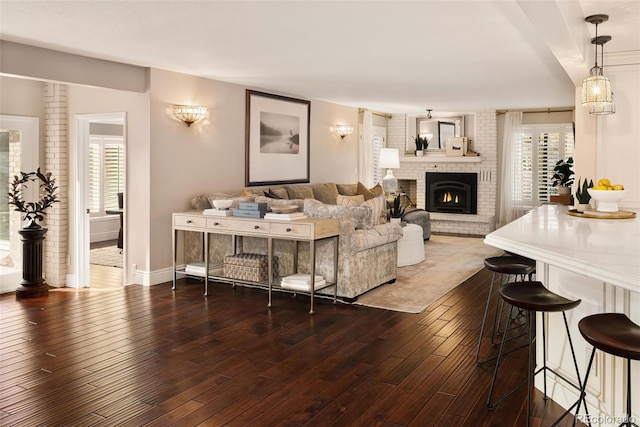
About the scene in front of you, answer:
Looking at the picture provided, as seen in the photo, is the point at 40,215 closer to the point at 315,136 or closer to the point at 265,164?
the point at 265,164

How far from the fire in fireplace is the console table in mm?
6624

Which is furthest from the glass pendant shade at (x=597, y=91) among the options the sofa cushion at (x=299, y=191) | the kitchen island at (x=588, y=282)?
the sofa cushion at (x=299, y=191)

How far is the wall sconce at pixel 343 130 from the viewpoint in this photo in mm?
10078

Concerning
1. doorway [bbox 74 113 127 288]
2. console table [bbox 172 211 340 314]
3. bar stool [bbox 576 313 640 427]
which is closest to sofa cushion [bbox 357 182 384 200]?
console table [bbox 172 211 340 314]

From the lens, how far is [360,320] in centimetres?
482

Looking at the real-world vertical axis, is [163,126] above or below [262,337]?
above

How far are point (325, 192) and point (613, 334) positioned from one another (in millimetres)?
7091

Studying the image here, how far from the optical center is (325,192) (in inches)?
359

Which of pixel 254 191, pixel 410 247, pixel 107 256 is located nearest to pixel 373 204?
pixel 410 247

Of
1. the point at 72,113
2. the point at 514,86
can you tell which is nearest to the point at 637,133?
the point at 514,86

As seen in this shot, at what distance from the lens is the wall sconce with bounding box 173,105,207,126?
634 cm

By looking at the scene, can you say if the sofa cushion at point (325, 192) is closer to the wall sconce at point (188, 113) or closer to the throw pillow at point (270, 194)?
the throw pillow at point (270, 194)

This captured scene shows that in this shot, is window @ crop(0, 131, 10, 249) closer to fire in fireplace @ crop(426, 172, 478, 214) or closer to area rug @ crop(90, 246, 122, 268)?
area rug @ crop(90, 246, 122, 268)

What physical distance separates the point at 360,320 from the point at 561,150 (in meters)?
7.74
